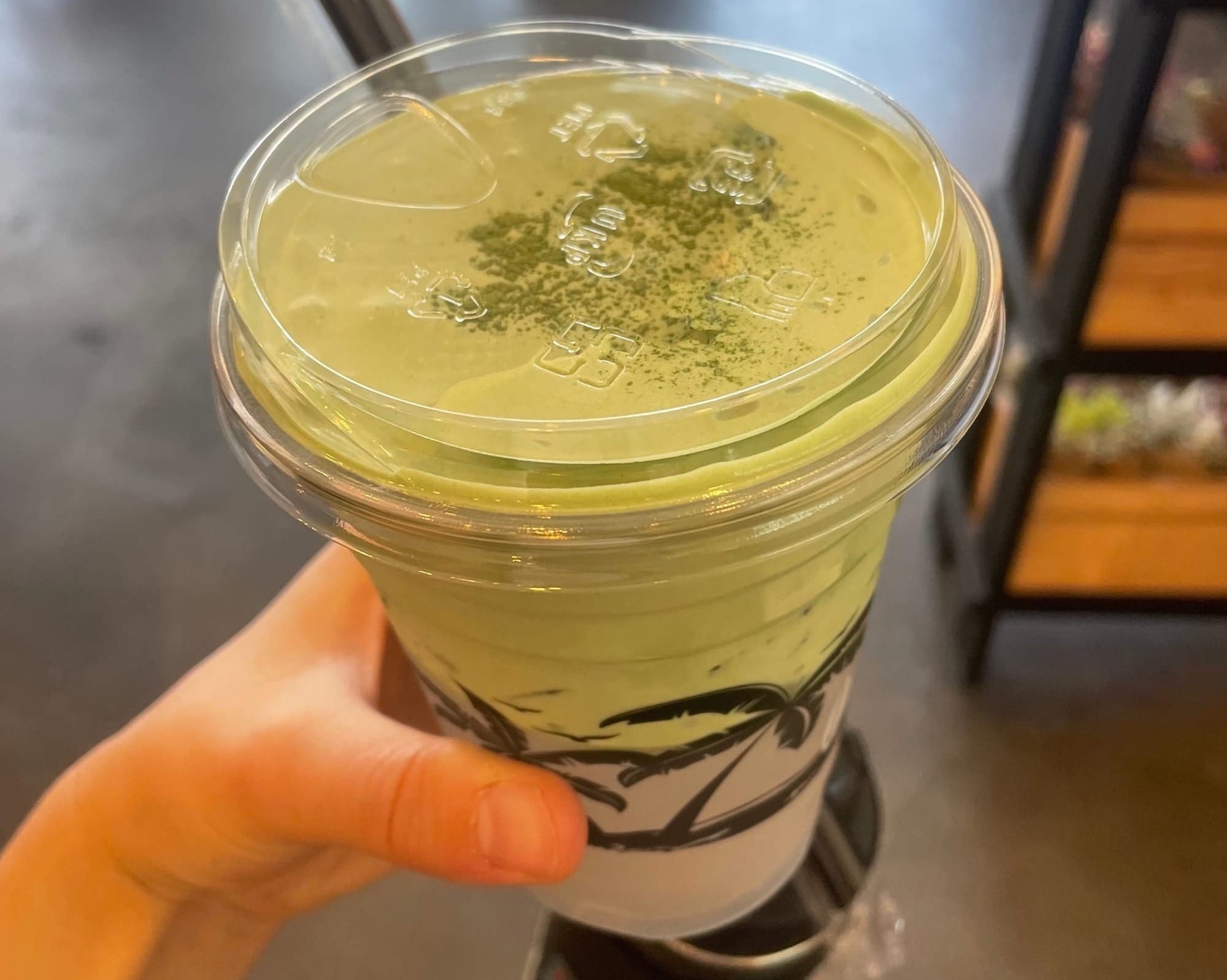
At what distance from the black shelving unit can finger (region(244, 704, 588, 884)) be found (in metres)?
0.74

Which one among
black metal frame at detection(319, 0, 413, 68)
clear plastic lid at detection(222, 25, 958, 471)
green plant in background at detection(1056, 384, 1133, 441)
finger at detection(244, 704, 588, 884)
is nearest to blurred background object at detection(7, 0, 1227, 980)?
green plant in background at detection(1056, 384, 1133, 441)

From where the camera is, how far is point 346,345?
467 mm

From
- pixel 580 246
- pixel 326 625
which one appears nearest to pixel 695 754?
pixel 580 246

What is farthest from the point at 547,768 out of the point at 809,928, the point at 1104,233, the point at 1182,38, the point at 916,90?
the point at 916,90

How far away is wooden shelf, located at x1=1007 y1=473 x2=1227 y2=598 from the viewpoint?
1.22 meters

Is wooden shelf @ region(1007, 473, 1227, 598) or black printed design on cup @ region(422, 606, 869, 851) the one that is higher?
black printed design on cup @ region(422, 606, 869, 851)

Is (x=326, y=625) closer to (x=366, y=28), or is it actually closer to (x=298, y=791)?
(x=298, y=791)

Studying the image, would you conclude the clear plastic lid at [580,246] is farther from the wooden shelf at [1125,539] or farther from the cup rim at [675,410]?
the wooden shelf at [1125,539]

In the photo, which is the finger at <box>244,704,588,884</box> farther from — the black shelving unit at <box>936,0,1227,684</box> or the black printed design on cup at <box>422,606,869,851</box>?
the black shelving unit at <box>936,0,1227,684</box>

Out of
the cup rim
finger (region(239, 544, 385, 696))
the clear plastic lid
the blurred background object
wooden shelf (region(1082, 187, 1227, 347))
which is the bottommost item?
the blurred background object

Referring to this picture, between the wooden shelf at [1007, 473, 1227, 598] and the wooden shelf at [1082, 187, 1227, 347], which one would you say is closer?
the wooden shelf at [1082, 187, 1227, 347]

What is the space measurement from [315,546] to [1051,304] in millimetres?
963

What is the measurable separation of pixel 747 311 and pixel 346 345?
186mm

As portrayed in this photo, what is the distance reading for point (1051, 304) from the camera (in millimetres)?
1044
